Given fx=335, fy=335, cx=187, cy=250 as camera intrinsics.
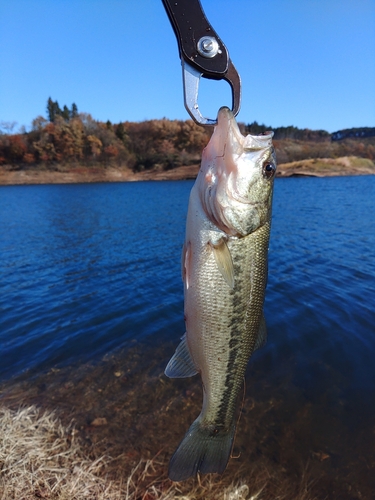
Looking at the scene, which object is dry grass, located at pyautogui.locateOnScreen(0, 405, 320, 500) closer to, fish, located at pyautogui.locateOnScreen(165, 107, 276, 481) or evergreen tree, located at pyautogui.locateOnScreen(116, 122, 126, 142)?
fish, located at pyautogui.locateOnScreen(165, 107, 276, 481)

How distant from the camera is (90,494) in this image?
4.01 m

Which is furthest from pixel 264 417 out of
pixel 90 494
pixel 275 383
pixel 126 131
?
pixel 126 131

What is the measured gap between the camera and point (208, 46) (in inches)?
95.9

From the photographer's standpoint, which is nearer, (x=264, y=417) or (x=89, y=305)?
(x=264, y=417)

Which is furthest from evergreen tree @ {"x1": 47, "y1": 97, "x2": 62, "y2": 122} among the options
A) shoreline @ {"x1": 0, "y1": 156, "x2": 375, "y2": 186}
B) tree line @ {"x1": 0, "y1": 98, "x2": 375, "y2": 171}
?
shoreline @ {"x1": 0, "y1": 156, "x2": 375, "y2": 186}

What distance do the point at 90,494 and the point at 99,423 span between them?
1.79 meters

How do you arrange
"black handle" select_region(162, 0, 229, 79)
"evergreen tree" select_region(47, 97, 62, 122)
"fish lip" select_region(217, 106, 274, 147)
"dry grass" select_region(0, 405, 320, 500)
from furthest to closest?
"evergreen tree" select_region(47, 97, 62, 122) → "dry grass" select_region(0, 405, 320, 500) → "fish lip" select_region(217, 106, 274, 147) → "black handle" select_region(162, 0, 229, 79)

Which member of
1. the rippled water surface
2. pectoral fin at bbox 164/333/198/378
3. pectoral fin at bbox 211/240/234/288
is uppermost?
pectoral fin at bbox 211/240/234/288

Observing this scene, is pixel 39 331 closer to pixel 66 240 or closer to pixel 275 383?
pixel 275 383

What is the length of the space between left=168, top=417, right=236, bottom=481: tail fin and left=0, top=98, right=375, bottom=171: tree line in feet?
309

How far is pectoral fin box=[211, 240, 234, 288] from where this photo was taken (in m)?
2.81

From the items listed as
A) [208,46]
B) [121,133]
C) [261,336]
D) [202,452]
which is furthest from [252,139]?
[121,133]

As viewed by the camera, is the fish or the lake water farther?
the lake water

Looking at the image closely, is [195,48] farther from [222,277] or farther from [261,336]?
[261,336]
